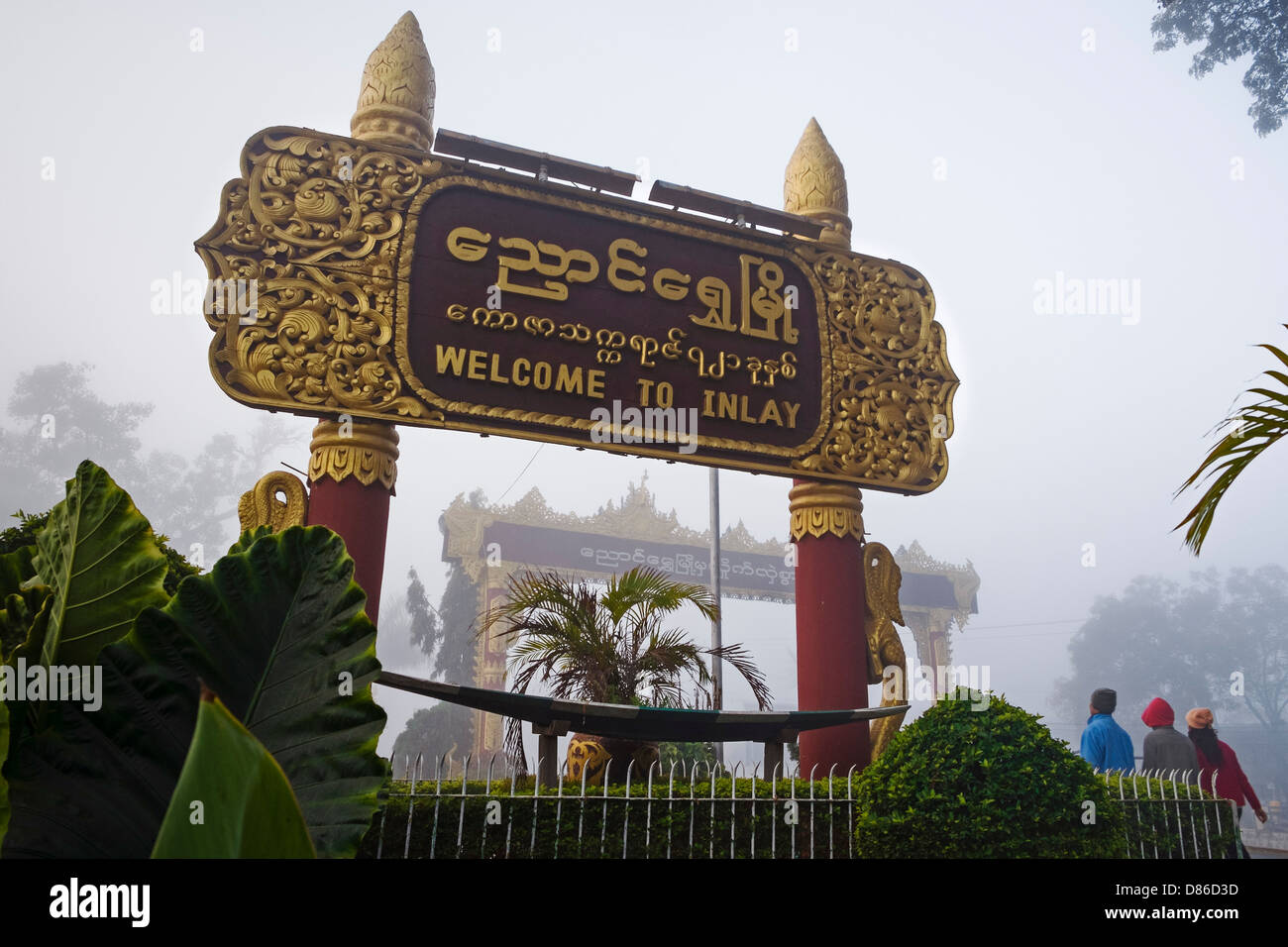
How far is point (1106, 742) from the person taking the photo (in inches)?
261

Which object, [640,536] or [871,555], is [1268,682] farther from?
[871,555]

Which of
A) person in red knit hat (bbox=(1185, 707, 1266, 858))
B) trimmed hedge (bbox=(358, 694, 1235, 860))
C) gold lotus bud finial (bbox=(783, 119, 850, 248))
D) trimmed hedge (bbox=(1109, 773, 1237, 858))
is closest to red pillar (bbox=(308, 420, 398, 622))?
trimmed hedge (bbox=(358, 694, 1235, 860))

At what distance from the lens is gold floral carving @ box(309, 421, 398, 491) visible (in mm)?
5793

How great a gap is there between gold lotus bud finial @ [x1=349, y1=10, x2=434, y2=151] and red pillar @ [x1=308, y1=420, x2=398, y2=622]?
2.27 m

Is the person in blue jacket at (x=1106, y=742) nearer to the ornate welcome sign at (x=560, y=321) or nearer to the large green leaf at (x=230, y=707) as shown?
the ornate welcome sign at (x=560, y=321)

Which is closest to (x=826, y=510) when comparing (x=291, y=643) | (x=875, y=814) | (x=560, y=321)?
(x=560, y=321)

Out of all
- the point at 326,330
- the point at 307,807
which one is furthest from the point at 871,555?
the point at 307,807

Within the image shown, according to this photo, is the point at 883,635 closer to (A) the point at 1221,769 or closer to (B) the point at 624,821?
(A) the point at 1221,769

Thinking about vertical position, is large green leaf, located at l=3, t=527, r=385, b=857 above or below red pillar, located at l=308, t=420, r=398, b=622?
below

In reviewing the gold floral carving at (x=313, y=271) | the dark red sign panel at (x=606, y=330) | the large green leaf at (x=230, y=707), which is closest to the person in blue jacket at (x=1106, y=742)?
the dark red sign panel at (x=606, y=330)

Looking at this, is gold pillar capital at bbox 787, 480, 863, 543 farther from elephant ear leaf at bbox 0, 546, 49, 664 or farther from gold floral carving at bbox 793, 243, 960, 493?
elephant ear leaf at bbox 0, 546, 49, 664

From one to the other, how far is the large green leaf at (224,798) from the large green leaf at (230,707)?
558 millimetres

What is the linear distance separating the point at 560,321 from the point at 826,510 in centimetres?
262
